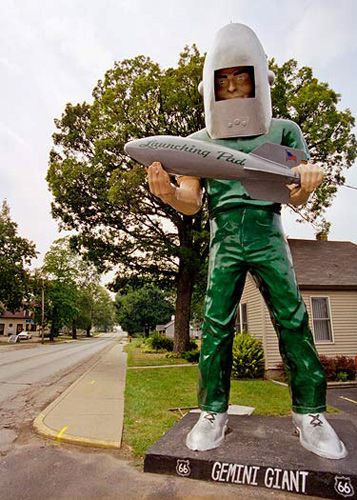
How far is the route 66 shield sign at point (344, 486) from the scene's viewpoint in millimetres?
2266

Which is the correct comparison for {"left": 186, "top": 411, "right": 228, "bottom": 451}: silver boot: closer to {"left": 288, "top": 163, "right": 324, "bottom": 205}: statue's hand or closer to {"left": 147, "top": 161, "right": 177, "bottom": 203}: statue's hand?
{"left": 147, "top": 161, "right": 177, "bottom": 203}: statue's hand

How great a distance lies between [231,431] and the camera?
3125 mm

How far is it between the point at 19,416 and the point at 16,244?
32.6 meters

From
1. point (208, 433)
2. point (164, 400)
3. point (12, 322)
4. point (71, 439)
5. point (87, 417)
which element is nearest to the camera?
point (208, 433)

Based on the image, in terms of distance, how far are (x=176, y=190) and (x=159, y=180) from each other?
1.00 ft

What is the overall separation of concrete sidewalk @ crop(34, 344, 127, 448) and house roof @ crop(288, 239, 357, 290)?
651cm

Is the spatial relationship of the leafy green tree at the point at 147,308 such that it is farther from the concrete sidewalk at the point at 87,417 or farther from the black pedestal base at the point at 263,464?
the black pedestal base at the point at 263,464

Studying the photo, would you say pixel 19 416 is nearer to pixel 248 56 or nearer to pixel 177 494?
pixel 177 494

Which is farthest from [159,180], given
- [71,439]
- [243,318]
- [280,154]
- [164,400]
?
[243,318]

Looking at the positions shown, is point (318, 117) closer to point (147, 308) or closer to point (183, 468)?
point (183, 468)

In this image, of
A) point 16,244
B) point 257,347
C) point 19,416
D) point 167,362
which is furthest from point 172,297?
point 19,416

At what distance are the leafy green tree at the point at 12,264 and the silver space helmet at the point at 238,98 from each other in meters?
34.5

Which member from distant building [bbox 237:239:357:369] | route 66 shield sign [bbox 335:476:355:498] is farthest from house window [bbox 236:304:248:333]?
route 66 shield sign [bbox 335:476:355:498]

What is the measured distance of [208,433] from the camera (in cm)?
277
